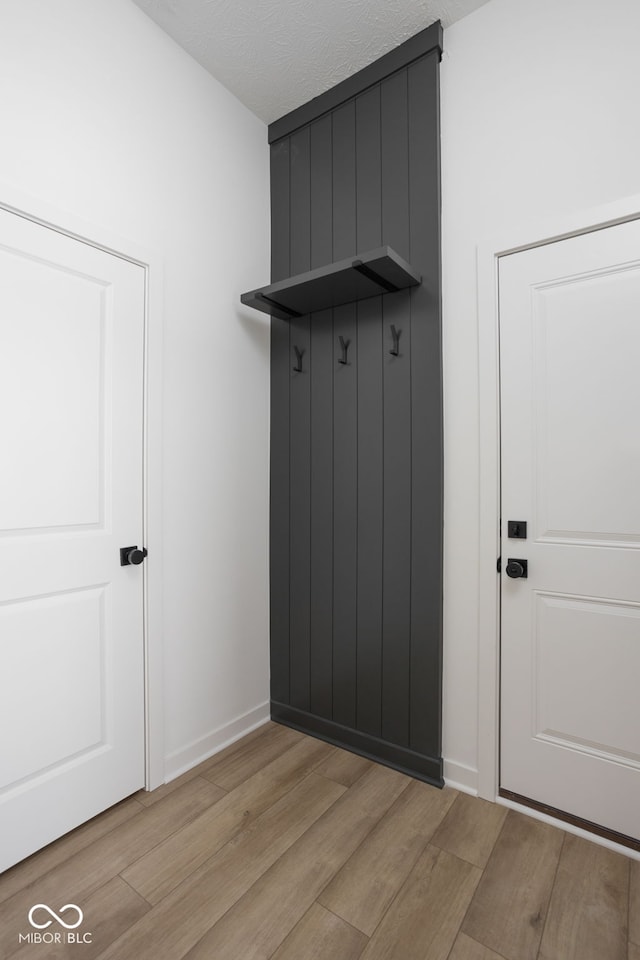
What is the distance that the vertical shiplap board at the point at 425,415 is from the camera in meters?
2.01

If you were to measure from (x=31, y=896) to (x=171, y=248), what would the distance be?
2253mm

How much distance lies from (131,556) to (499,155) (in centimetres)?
205

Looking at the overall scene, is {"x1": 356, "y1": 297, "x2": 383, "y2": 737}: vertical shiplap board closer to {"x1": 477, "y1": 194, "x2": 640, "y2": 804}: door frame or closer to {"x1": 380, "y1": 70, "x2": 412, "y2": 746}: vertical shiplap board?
{"x1": 380, "y1": 70, "x2": 412, "y2": 746}: vertical shiplap board

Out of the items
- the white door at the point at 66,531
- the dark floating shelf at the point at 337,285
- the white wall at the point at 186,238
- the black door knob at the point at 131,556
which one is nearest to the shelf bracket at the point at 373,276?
the dark floating shelf at the point at 337,285

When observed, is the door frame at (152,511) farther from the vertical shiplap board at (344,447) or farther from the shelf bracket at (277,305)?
the vertical shiplap board at (344,447)

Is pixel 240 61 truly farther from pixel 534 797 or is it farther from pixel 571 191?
pixel 534 797

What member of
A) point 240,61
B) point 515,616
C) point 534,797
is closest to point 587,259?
point 515,616

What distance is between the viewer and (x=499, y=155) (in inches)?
74.7

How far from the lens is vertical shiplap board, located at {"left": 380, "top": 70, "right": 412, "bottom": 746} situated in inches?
82.5

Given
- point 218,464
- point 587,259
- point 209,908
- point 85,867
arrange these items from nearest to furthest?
1. point 209,908
2. point 85,867
3. point 587,259
4. point 218,464

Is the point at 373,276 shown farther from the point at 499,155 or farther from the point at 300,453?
the point at 300,453

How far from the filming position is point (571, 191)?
1741mm

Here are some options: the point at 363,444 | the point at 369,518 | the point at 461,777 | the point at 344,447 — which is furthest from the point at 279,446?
the point at 461,777

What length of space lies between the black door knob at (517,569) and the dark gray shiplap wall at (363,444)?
10.6 inches
